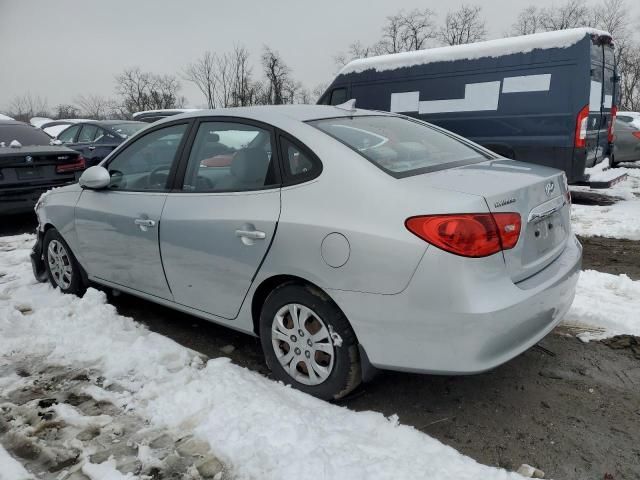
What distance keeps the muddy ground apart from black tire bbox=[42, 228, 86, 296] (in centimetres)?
121

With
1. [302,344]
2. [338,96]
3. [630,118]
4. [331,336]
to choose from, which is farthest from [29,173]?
[630,118]

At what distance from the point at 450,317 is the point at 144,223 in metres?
2.12

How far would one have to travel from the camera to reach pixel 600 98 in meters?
7.60

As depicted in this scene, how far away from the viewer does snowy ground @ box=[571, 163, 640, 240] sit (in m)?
6.28

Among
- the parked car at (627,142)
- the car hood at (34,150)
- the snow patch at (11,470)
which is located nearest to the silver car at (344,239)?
the snow patch at (11,470)

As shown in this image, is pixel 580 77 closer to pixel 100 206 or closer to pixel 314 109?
pixel 314 109

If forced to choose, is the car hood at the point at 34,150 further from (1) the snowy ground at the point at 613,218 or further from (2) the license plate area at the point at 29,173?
(1) the snowy ground at the point at 613,218

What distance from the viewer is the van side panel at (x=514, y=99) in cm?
702

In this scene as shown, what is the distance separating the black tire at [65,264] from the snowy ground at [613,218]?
217 inches

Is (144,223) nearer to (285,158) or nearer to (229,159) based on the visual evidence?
(229,159)

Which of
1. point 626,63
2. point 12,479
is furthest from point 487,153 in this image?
point 626,63

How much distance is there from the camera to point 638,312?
3.72 metres

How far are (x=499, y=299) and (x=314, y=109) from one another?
66.4 inches

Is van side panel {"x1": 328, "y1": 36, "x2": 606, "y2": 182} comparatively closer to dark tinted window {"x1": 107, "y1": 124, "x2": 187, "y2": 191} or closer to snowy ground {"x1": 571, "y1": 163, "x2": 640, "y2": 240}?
snowy ground {"x1": 571, "y1": 163, "x2": 640, "y2": 240}
